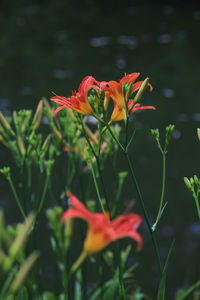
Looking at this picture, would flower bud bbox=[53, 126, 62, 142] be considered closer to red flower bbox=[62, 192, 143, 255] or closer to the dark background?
red flower bbox=[62, 192, 143, 255]

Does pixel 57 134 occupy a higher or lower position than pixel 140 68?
lower

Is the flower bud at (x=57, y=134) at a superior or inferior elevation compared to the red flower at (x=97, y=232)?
superior

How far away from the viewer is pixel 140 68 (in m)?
2.39

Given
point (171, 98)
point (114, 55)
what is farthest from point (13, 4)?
point (171, 98)

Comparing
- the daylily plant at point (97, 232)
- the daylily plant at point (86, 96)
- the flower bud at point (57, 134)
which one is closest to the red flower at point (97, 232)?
the daylily plant at point (97, 232)

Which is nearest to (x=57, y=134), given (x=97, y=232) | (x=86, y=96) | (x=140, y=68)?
(x=86, y=96)

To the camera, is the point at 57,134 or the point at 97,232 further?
the point at 57,134

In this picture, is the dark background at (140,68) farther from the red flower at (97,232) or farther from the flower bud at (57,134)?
the red flower at (97,232)

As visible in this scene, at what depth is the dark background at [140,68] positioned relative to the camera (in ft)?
4.95

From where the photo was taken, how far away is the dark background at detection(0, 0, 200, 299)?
1510 millimetres

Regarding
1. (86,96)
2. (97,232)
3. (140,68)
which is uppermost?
(140,68)

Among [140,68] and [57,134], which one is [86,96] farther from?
[140,68]

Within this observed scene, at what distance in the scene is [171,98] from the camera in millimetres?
2156

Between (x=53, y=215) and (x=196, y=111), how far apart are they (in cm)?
177
